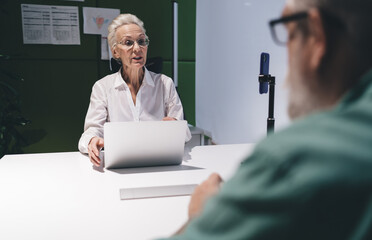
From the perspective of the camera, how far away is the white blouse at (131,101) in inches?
77.7

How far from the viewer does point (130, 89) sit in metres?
2.19

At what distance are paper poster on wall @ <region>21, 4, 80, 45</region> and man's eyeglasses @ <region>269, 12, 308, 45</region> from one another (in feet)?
8.58

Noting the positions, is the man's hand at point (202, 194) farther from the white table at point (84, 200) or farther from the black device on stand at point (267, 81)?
the black device on stand at point (267, 81)

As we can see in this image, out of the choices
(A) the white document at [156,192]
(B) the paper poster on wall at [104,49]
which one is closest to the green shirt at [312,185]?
(A) the white document at [156,192]

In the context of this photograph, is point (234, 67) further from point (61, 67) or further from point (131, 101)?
point (61, 67)

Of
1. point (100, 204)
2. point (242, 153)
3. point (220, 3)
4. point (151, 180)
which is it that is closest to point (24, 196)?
point (100, 204)

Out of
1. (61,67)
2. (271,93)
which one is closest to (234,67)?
(61,67)

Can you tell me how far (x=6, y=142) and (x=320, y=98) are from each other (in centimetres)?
253

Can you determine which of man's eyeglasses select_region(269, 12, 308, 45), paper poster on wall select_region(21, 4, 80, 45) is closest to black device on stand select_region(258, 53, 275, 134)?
man's eyeglasses select_region(269, 12, 308, 45)

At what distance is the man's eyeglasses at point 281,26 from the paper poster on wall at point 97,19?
8.48ft

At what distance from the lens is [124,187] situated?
116 centimetres

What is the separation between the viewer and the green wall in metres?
2.75

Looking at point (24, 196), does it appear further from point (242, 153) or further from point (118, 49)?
point (118, 49)

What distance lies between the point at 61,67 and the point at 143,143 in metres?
1.88
